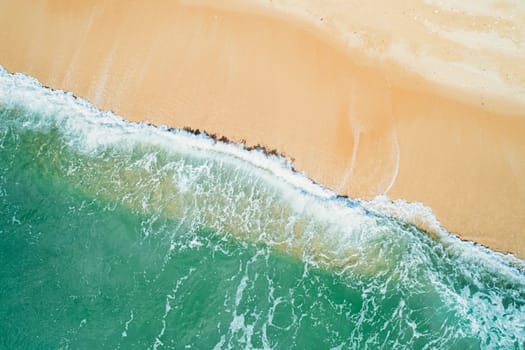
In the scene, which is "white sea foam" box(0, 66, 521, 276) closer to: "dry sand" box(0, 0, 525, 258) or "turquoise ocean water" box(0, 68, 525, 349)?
"turquoise ocean water" box(0, 68, 525, 349)

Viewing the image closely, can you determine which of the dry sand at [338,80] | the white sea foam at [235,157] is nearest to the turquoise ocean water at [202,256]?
the white sea foam at [235,157]

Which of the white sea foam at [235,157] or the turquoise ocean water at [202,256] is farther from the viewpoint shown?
the white sea foam at [235,157]

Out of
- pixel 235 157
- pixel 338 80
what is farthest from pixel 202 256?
pixel 338 80

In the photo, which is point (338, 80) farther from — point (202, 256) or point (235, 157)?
point (202, 256)

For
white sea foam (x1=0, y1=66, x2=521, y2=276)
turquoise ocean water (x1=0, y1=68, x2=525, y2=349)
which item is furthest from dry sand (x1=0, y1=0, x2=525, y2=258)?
turquoise ocean water (x1=0, y1=68, x2=525, y2=349)

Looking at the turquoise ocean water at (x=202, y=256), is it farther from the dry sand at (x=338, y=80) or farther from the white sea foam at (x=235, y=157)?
the dry sand at (x=338, y=80)

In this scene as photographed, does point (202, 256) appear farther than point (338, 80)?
No

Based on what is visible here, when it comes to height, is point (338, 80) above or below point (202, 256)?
above
